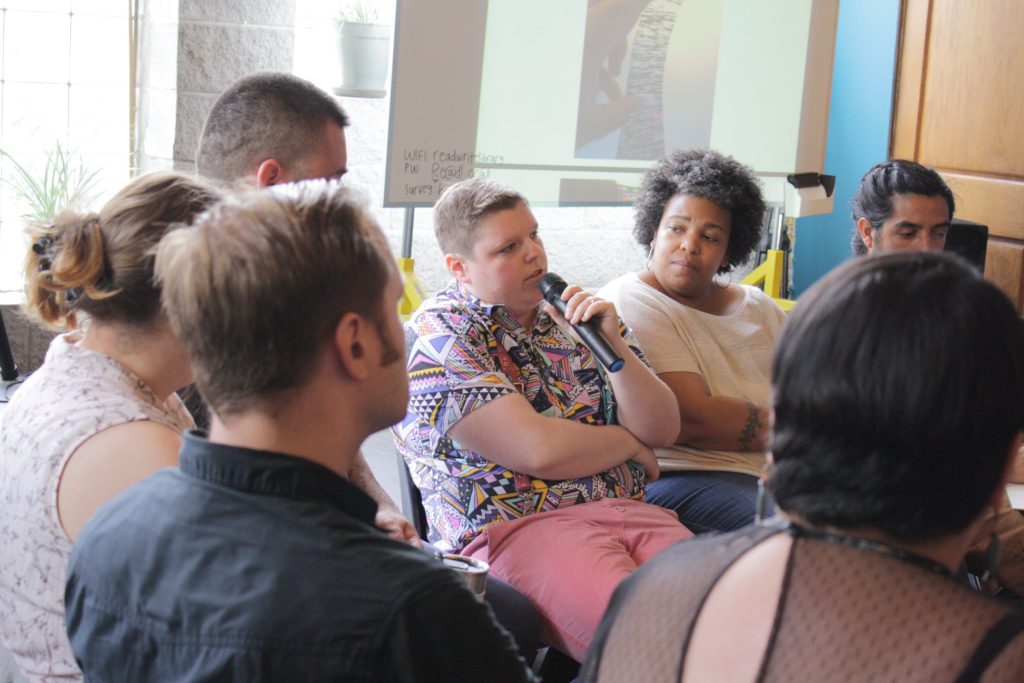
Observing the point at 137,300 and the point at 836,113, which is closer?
the point at 137,300

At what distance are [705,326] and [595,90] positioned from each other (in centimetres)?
150

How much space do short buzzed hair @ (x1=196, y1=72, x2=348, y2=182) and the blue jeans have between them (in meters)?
1.07

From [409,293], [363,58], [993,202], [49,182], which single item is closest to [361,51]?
[363,58]

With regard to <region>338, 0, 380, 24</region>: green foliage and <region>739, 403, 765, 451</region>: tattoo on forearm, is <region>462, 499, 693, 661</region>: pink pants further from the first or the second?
<region>338, 0, 380, 24</region>: green foliage

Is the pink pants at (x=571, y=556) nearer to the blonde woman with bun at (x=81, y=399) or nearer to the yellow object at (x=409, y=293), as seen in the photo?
the blonde woman with bun at (x=81, y=399)

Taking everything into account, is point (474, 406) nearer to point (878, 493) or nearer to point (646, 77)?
point (878, 493)

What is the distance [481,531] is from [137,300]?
2.94 feet

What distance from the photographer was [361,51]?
3926 mm

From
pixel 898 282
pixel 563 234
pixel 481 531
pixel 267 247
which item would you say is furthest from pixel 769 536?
pixel 563 234

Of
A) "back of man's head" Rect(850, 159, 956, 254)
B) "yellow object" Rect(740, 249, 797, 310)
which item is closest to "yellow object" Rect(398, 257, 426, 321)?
"back of man's head" Rect(850, 159, 956, 254)

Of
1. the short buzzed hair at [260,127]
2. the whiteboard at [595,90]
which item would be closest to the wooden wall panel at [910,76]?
the whiteboard at [595,90]

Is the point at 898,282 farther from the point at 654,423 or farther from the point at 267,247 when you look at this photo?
the point at 654,423

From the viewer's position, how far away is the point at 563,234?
195 inches

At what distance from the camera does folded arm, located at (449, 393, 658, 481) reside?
2.03 meters
